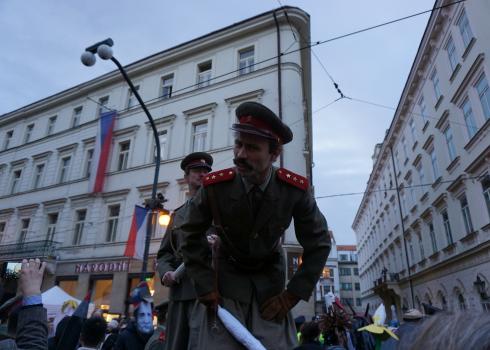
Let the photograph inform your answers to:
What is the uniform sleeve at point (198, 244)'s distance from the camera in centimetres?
198

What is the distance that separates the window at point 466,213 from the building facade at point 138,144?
9.33 meters

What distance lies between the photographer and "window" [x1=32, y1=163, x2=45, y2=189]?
23.9m

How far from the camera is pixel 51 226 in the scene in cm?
2156

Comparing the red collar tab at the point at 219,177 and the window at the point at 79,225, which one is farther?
the window at the point at 79,225

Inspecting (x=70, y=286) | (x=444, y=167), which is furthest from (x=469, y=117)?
(x=70, y=286)

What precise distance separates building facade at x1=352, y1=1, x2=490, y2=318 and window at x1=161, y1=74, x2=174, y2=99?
51.7ft

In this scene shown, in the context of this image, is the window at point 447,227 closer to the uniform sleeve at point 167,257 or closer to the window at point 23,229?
the uniform sleeve at point 167,257

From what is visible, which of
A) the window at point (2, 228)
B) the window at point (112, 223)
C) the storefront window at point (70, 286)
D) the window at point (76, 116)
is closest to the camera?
the window at point (112, 223)

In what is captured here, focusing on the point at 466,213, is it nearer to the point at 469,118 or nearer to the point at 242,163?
the point at 469,118

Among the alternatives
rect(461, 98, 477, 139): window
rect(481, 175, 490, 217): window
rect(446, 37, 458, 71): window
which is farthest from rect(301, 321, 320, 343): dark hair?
rect(446, 37, 458, 71): window

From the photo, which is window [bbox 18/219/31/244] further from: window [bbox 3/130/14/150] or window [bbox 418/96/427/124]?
window [bbox 418/96/427/124]

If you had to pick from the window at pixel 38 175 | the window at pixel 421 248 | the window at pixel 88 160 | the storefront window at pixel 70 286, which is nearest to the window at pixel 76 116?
the window at pixel 88 160

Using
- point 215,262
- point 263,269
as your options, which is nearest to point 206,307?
point 215,262

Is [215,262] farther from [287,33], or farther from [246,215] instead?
[287,33]
